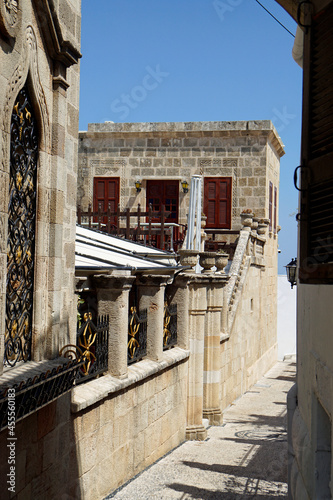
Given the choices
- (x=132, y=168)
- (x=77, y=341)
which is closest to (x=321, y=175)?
(x=77, y=341)

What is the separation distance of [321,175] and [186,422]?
762 cm

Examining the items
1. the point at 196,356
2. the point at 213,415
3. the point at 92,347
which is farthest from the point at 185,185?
the point at 92,347

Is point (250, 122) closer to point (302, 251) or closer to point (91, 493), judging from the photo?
point (91, 493)

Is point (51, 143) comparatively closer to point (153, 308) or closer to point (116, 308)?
point (116, 308)

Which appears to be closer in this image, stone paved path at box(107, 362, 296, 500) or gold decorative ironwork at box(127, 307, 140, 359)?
stone paved path at box(107, 362, 296, 500)

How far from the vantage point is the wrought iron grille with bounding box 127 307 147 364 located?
28.5 feet

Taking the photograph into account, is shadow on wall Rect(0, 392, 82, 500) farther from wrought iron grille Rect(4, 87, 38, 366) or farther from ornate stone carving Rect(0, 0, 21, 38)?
ornate stone carving Rect(0, 0, 21, 38)

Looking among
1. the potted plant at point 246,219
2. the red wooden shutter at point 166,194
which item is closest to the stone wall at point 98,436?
the potted plant at point 246,219

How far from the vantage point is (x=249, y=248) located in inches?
685

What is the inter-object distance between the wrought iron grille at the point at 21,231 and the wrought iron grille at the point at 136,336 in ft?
9.49

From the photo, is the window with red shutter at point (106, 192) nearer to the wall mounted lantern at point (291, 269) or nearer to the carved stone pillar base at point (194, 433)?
the wall mounted lantern at point (291, 269)

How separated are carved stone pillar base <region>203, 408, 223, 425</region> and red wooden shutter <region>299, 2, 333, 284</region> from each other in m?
8.22

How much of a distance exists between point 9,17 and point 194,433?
7814mm

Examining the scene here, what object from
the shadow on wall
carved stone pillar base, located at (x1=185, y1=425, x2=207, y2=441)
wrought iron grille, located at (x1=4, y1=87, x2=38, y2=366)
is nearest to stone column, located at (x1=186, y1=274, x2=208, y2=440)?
carved stone pillar base, located at (x1=185, y1=425, x2=207, y2=441)
